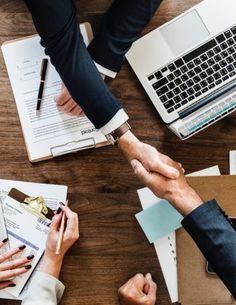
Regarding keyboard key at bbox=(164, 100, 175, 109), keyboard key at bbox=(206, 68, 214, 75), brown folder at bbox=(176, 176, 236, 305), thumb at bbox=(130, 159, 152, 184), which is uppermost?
keyboard key at bbox=(206, 68, 214, 75)

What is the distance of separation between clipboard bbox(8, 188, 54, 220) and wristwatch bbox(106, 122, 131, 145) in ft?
0.78

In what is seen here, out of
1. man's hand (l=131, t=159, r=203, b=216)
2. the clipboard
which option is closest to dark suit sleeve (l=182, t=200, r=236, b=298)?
man's hand (l=131, t=159, r=203, b=216)

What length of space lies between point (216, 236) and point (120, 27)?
505 millimetres

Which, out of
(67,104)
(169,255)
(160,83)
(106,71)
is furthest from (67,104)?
(169,255)

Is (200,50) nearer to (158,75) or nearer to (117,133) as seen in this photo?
(158,75)

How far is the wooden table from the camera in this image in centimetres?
127

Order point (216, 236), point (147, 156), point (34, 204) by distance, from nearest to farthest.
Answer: point (216, 236), point (147, 156), point (34, 204)

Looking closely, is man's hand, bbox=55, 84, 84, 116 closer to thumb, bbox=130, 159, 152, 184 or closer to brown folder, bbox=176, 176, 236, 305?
thumb, bbox=130, 159, 152, 184

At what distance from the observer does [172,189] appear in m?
1.16

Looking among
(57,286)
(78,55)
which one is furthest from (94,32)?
(57,286)

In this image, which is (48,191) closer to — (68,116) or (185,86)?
(68,116)

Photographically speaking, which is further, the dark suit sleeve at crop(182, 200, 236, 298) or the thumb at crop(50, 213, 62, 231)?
the thumb at crop(50, 213, 62, 231)

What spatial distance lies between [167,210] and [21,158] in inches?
14.7

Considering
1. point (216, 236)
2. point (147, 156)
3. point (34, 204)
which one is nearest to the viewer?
point (216, 236)
